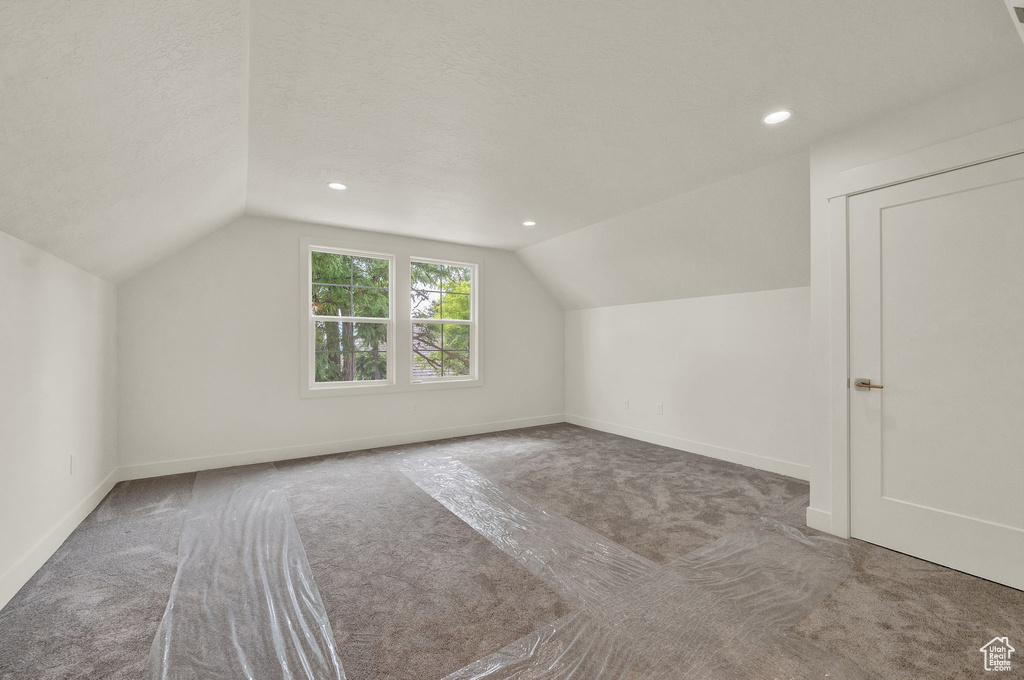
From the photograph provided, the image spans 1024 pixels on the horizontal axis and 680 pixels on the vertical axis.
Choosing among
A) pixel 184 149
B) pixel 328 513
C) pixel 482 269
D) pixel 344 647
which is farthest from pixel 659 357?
pixel 184 149

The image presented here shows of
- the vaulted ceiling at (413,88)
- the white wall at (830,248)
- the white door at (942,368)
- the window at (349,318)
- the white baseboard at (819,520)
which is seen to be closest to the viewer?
the vaulted ceiling at (413,88)

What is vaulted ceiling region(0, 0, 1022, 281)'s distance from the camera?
1444 millimetres

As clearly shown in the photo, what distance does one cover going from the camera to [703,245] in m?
4.03

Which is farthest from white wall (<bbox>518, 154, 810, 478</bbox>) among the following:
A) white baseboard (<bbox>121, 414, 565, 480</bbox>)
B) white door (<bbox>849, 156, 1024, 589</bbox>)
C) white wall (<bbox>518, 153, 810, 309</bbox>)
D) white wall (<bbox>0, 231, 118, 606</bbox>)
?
white wall (<bbox>0, 231, 118, 606</bbox>)

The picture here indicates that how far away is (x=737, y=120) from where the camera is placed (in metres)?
2.45

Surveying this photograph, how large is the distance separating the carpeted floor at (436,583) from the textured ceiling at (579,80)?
7.84 feet

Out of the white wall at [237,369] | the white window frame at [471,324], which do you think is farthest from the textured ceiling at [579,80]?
the white window frame at [471,324]

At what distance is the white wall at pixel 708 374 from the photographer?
152 inches

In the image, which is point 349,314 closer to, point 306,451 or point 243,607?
point 306,451

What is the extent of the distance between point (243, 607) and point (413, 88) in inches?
98.8

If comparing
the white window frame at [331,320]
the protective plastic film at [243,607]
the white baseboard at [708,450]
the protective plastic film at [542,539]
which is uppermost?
the white window frame at [331,320]

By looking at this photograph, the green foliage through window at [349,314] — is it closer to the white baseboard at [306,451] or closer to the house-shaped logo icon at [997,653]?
the white baseboard at [306,451]

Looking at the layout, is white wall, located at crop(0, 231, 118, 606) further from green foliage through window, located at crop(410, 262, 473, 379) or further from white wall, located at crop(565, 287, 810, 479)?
white wall, located at crop(565, 287, 810, 479)

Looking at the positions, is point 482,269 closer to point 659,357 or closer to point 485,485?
point 659,357
